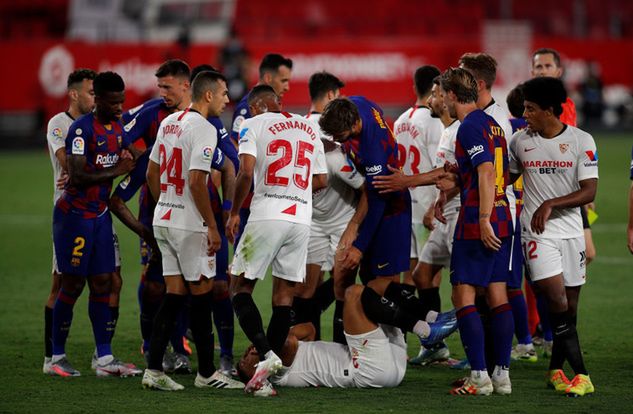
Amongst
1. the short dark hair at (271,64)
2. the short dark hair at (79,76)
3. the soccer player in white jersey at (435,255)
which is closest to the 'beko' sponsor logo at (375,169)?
the soccer player in white jersey at (435,255)

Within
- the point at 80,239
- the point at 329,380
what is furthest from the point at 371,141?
the point at 80,239

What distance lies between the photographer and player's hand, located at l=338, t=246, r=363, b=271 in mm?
7223

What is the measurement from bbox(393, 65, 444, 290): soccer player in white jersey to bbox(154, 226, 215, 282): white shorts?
7.58 ft

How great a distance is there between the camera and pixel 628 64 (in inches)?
1281

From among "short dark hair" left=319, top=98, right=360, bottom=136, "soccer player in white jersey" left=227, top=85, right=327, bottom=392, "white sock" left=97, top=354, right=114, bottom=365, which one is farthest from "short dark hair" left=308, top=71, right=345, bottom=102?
"white sock" left=97, top=354, right=114, bottom=365

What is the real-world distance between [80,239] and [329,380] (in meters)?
2.19

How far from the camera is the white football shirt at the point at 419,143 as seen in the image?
8.94 m

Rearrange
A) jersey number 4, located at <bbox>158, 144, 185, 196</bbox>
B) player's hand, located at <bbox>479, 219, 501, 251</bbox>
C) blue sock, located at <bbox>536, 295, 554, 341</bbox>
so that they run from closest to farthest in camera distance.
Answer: player's hand, located at <bbox>479, 219, 501, 251</bbox> → jersey number 4, located at <bbox>158, 144, 185, 196</bbox> → blue sock, located at <bbox>536, 295, 554, 341</bbox>

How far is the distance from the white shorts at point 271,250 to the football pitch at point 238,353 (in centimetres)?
85

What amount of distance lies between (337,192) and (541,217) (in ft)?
5.67

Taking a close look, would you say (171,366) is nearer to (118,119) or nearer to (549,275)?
(118,119)

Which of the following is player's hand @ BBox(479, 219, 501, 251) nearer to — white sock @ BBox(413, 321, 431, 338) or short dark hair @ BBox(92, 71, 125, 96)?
white sock @ BBox(413, 321, 431, 338)

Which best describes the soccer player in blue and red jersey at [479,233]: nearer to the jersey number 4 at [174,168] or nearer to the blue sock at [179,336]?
the jersey number 4 at [174,168]

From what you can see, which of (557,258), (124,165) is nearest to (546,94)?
(557,258)
